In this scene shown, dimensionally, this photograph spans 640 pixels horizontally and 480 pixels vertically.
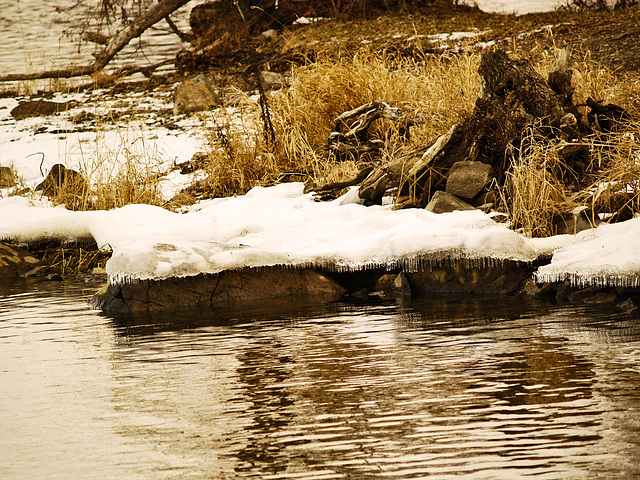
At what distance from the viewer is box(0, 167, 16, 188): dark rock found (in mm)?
12602

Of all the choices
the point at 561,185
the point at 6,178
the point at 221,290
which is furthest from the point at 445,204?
the point at 6,178

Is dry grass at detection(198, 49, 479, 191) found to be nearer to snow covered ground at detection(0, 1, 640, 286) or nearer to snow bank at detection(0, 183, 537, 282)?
snow covered ground at detection(0, 1, 640, 286)

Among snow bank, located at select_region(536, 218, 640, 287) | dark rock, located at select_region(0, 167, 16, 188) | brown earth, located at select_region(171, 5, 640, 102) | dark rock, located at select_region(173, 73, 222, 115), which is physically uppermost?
brown earth, located at select_region(171, 5, 640, 102)

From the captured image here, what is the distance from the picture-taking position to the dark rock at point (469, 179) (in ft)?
24.8

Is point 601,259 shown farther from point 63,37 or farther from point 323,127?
point 63,37

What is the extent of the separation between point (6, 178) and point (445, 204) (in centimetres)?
810

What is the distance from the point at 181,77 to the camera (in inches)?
722

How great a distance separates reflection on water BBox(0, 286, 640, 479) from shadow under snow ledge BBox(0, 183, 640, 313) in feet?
1.72

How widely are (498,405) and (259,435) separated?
1.02 m

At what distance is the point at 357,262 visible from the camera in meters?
6.55

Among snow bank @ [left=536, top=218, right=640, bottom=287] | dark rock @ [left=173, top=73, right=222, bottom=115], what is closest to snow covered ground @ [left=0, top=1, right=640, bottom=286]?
snow bank @ [left=536, top=218, right=640, bottom=287]

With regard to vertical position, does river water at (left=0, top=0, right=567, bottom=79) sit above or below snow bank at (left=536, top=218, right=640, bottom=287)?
above

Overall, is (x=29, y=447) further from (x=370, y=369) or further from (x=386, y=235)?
(x=386, y=235)

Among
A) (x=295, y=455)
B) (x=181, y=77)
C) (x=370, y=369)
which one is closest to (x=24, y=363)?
(x=370, y=369)
